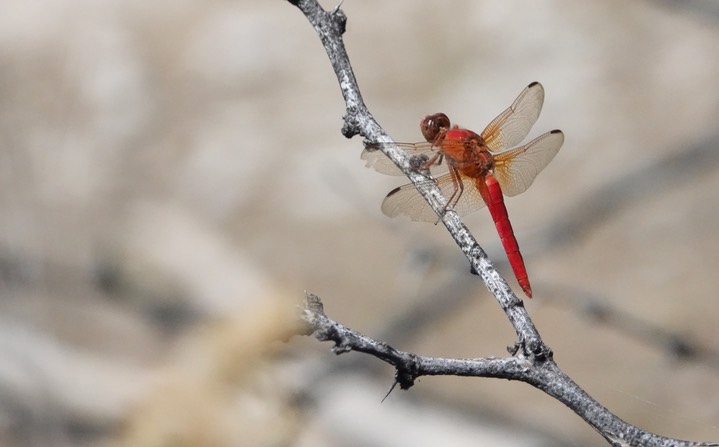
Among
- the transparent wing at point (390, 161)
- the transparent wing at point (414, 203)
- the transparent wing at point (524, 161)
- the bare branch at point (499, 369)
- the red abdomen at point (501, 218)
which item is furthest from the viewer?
the transparent wing at point (524, 161)

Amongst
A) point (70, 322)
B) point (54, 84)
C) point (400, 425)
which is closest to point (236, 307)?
point (400, 425)

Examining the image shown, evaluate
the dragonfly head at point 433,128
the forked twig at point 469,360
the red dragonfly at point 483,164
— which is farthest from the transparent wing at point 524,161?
the forked twig at point 469,360

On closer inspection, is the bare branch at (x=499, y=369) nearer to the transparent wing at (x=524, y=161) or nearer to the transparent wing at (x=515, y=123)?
the transparent wing at (x=524, y=161)

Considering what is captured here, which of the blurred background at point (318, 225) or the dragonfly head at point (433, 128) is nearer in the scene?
the dragonfly head at point (433, 128)

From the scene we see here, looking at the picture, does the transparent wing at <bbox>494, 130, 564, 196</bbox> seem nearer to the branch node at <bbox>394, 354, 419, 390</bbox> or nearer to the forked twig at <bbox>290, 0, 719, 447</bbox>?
the forked twig at <bbox>290, 0, 719, 447</bbox>

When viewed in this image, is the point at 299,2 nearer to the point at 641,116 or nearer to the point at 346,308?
the point at 346,308

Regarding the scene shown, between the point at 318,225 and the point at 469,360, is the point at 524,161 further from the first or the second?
the point at 318,225

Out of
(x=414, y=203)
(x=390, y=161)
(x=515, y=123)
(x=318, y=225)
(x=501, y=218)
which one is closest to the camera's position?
(x=390, y=161)

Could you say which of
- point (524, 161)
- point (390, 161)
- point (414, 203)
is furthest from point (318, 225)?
point (390, 161)
